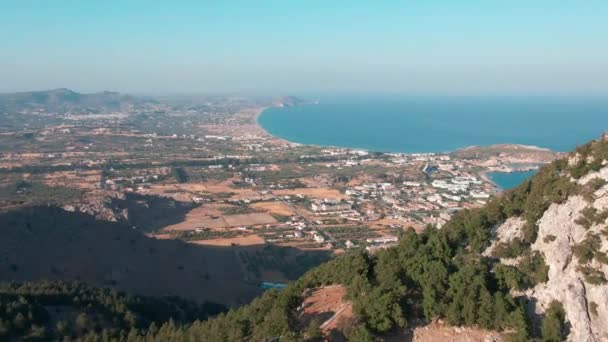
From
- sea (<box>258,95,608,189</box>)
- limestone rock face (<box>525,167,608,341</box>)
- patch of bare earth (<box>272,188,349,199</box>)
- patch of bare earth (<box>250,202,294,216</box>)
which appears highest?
→ limestone rock face (<box>525,167,608,341</box>)

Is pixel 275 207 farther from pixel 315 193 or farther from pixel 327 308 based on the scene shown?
pixel 327 308

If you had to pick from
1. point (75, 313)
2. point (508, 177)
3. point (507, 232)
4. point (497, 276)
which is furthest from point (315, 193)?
point (497, 276)

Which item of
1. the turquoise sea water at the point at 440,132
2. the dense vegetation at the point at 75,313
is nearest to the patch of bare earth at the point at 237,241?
the dense vegetation at the point at 75,313

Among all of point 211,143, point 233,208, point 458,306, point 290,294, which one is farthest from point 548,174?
point 211,143

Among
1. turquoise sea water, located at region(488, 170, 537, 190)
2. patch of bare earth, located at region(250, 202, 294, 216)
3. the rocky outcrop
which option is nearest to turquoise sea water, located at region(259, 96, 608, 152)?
turquoise sea water, located at region(488, 170, 537, 190)

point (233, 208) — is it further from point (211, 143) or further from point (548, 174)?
point (211, 143)

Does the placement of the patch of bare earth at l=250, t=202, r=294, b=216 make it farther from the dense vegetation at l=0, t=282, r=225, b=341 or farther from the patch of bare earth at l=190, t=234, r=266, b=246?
the dense vegetation at l=0, t=282, r=225, b=341

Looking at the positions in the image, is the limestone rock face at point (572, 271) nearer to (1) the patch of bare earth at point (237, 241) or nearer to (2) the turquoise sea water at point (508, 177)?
(1) the patch of bare earth at point (237, 241)
